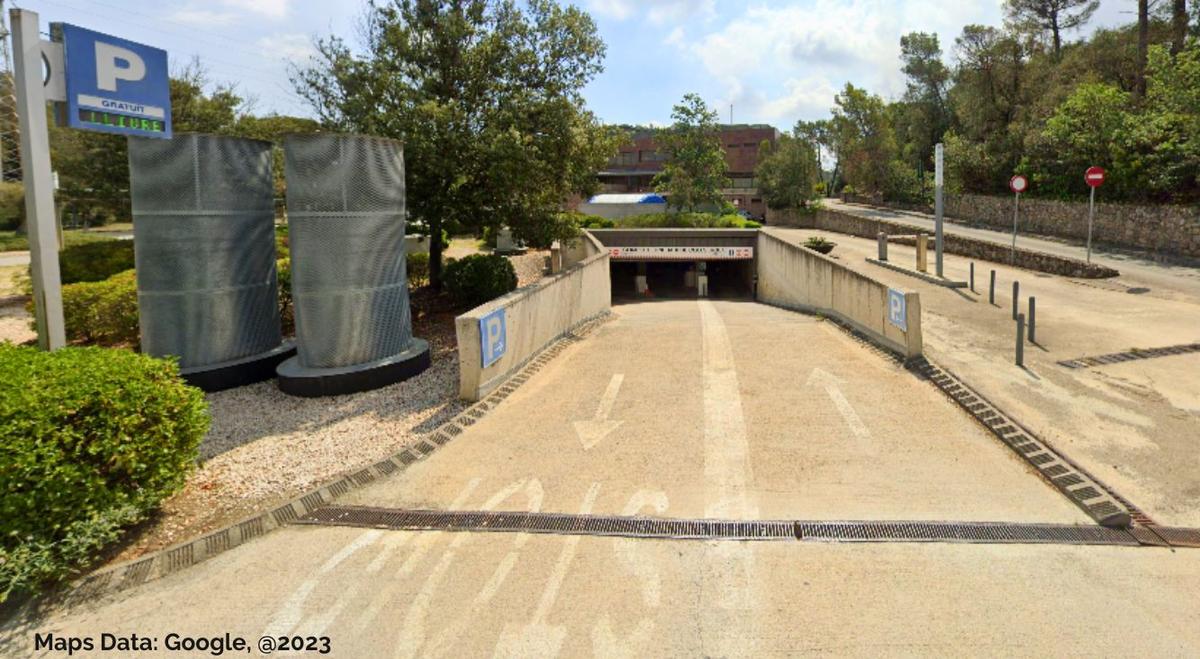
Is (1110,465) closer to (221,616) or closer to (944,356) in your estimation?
(944,356)

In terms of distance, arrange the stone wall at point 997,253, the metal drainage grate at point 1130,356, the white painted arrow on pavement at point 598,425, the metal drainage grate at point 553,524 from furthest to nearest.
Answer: the stone wall at point 997,253, the metal drainage grate at point 1130,356, the white painted arrow on pavement at point 598,425, the metal drainage grate at point 553,524

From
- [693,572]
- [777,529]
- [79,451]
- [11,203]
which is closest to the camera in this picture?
[79,451]

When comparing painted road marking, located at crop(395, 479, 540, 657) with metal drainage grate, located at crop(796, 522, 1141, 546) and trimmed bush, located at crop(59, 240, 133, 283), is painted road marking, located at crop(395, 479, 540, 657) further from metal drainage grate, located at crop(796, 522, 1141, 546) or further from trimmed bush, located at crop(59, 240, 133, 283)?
trimmed bush, located at crop(59, 240, 133, 283)

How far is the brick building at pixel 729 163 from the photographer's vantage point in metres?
72.2

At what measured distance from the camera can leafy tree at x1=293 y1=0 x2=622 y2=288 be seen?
14.1 m

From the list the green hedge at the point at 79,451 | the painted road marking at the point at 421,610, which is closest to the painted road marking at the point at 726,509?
the painted road marking at the point at 421,610

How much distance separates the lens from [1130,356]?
11219 millimetres

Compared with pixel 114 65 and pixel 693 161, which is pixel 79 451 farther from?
pixel 693 161

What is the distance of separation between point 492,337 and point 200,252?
181 inches

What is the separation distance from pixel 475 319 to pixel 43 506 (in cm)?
514

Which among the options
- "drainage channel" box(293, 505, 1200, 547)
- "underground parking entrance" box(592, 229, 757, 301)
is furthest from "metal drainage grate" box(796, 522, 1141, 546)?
"underground parking entrance" box(592, 229, 757, 301)

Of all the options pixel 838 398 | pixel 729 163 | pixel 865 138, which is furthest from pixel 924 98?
pixel 838 398

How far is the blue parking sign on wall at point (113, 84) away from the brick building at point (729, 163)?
64488 mm

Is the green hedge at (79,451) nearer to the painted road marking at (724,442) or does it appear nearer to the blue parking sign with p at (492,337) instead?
the blue parking sign with p at (492,337)
